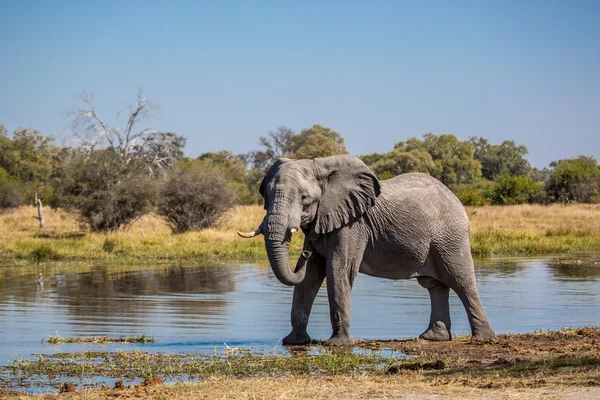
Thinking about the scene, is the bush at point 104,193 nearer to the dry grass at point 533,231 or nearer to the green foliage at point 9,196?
the dry grass at point 533,231

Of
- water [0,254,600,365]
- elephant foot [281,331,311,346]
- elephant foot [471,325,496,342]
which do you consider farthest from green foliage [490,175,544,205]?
elephant foot [281,331,311,346]

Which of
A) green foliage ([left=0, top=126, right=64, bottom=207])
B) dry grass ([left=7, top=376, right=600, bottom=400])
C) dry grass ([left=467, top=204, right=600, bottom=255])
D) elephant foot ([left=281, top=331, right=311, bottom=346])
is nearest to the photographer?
dry grass ([left=7, top=376, right=600, bottom=400])

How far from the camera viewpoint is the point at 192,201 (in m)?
38.0

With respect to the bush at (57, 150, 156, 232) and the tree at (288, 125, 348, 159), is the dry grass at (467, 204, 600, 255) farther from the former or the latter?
the tree at (288, 125, 348, 159)

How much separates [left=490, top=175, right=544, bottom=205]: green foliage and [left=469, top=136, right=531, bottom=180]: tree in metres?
35.2

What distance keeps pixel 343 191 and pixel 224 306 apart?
18.9 feet

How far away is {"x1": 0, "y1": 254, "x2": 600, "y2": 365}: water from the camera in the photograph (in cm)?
1357

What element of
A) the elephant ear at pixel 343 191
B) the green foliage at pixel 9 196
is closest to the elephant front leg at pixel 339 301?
the elephant ear at pixel 343 191

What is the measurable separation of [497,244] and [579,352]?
20.8 meters

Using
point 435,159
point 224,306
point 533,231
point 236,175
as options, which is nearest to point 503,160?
point 435,159

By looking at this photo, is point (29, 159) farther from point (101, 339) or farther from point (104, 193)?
point (101, 339)

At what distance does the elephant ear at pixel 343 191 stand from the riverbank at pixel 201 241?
1647 centimetres

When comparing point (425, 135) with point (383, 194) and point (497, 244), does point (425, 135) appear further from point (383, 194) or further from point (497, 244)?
point (383, 194)

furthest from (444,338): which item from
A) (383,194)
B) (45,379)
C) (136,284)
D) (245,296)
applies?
(136,284)
